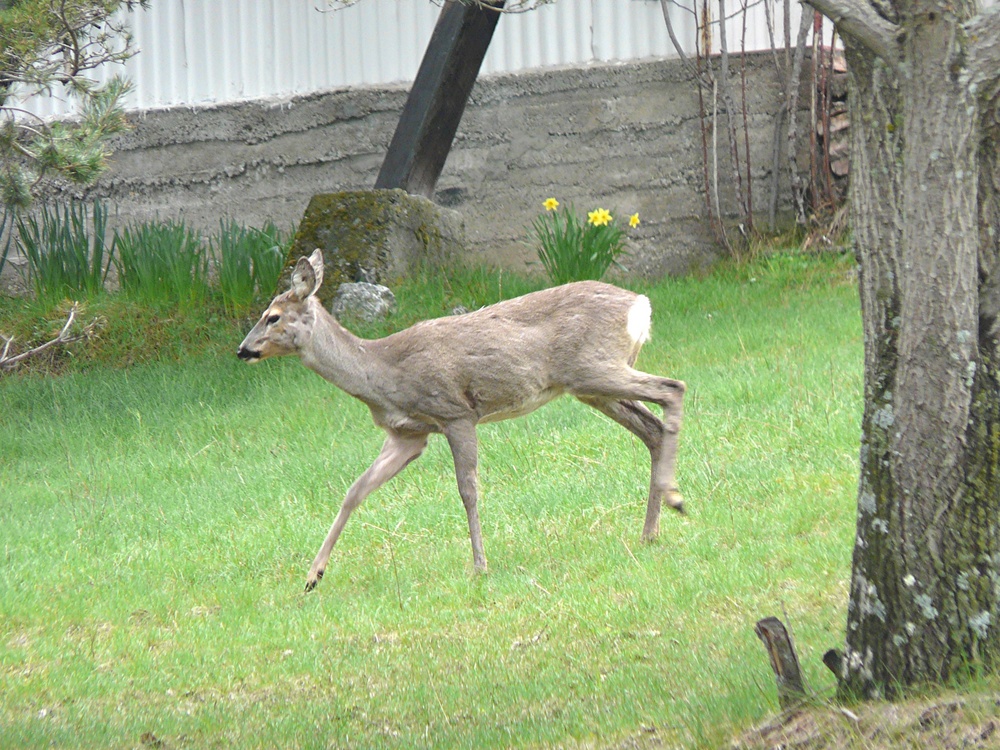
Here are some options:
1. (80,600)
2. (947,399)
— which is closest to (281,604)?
(80,600)

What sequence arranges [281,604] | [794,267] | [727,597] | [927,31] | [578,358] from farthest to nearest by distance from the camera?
[794,267] → [578,358] → [281,604] → [727,597] → [927,31]

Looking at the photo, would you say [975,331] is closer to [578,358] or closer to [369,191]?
[578,358]

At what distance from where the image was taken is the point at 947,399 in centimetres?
354

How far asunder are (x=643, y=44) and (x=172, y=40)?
4663 mm

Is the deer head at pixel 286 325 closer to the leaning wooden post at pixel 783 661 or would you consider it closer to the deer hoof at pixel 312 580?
the deer hoof at pixel 312 580

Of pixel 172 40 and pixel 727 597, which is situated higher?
pixel 172 40

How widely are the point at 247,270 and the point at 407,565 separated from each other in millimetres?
5364

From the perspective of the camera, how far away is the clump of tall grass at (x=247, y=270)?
36.1 feet

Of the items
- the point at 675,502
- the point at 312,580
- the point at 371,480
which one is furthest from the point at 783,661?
the point at 371,480

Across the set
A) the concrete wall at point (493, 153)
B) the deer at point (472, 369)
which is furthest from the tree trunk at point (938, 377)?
the concrete wall at point (493, 153)

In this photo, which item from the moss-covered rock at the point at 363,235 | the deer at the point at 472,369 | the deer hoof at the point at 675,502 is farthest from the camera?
the moss-covered rock at the point at 363,235

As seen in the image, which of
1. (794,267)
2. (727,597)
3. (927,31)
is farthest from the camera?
(794,267)

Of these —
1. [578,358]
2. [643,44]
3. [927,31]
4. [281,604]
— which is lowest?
[281,604]

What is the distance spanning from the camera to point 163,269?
11055 millimetres
